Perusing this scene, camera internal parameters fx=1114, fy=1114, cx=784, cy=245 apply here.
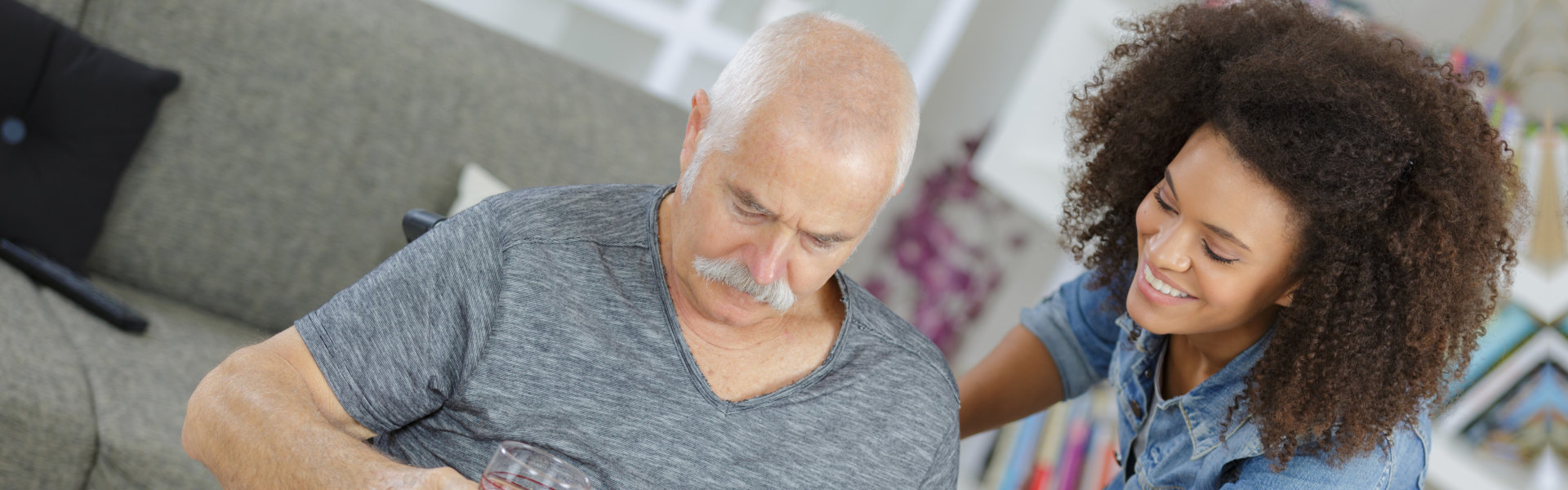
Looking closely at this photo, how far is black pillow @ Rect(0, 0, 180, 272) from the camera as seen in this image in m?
2.12

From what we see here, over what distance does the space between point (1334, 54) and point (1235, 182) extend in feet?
0.68

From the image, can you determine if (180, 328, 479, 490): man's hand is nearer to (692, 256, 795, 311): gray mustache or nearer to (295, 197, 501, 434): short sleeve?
(295, 197, 501, 434): short sleeve

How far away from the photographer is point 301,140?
231 centimetres

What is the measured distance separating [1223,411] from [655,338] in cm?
77

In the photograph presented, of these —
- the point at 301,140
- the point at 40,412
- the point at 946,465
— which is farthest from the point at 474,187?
the point at 946,465

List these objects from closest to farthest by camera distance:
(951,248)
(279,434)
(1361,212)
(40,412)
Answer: (279,434) < (1361,212) < (40,412) < (951,248)

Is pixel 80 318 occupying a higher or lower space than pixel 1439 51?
lower

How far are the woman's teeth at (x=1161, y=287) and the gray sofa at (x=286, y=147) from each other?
1.41 metres

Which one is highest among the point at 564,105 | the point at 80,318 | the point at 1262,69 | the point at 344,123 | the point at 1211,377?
the point at 1262,69

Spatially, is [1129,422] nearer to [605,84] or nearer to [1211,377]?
[1211,377]

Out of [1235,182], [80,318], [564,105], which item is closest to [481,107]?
[564,105]

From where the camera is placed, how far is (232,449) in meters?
1.21

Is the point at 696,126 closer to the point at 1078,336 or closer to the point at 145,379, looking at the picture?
the point at 1078,336

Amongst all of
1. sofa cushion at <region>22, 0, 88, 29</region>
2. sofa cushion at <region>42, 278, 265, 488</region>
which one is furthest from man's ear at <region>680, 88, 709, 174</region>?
sofa cushion at <region>22, 0, 88, 29</region>
